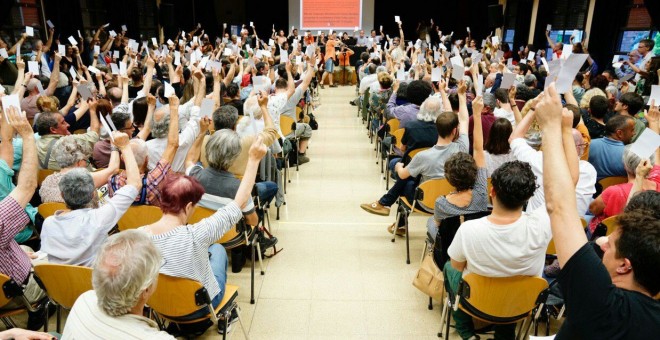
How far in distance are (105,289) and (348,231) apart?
10.1 feet

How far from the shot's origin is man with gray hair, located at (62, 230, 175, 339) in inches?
55.3

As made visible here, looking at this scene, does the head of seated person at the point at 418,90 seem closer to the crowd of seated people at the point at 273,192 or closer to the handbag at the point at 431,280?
the crowd of seated people at the point at 273,192

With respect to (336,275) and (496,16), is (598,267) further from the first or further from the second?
(496,16)

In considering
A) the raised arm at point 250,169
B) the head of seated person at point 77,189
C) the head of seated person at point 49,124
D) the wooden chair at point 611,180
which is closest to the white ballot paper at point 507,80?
the wooden chair at point 611,180

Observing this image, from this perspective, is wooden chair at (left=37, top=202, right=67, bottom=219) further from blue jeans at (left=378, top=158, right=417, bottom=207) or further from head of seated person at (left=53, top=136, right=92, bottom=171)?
blue jeans at (left=378, top=158, right=417, bottom=207)

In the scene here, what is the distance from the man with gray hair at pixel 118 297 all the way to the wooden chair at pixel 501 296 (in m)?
1.49

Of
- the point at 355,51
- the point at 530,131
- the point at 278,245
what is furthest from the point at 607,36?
the point at 278,245

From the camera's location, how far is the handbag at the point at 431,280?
292cm

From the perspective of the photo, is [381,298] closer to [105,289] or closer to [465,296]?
[465,296]

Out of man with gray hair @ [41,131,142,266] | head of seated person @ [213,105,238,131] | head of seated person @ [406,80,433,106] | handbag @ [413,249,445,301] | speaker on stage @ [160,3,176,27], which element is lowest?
handbag @ [413,249,445,301]

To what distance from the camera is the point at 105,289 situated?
1411 millimetres

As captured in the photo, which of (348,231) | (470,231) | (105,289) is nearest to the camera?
(105,289)

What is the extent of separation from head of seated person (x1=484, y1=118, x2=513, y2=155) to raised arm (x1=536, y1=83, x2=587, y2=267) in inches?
87.2

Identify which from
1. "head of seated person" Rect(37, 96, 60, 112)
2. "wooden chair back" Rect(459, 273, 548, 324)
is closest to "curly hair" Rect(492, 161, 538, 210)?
"wooden chair back" Rect(459, 273, 548, 324)
